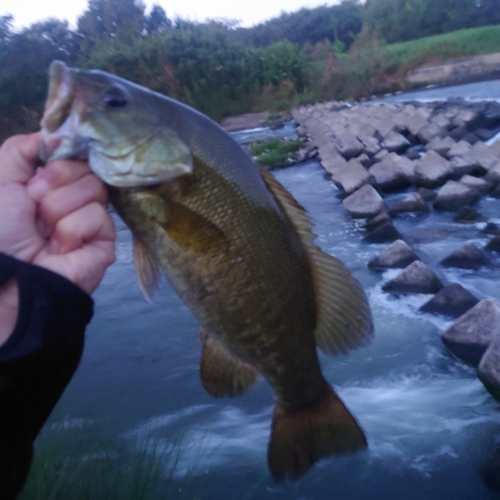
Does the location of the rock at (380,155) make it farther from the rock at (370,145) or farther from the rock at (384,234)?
the rock at (384,234)

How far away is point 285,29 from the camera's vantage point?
63.2 meters

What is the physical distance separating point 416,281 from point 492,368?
7.33ft

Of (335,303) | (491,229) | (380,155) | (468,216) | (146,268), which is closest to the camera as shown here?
(146,268)

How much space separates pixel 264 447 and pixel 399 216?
20.6 feet

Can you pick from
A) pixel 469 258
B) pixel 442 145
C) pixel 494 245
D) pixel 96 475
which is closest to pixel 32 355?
pixel 96 475

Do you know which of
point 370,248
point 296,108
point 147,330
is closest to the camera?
point 147,330

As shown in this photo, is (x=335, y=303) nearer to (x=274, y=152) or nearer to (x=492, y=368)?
(x=492, y=368)

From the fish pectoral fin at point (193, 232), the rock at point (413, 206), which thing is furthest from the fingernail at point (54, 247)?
the rock at point (413, 206)

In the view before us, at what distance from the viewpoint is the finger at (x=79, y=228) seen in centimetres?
156

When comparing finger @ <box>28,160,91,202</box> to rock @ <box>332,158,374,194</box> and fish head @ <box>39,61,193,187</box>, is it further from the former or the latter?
rock @ <box>332,158,374,194</box>

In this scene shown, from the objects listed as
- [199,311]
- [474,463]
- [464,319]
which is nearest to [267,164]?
[464,319]

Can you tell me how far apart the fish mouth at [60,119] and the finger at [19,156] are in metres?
0.10

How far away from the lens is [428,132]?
1511cm

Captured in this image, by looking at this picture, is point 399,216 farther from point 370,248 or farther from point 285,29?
point 285,29
